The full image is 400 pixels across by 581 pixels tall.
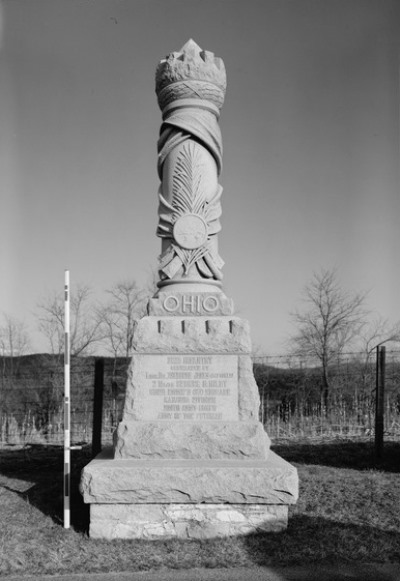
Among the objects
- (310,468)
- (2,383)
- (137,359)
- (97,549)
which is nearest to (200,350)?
(137,359)

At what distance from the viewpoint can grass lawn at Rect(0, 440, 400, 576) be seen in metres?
4.31

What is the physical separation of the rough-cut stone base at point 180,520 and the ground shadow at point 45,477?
0.35 meters

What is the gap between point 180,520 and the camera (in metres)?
4.96

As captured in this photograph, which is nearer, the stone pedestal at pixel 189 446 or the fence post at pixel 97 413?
the stone pedestal at pixel 189 446

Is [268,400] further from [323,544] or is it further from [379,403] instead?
[323,544]

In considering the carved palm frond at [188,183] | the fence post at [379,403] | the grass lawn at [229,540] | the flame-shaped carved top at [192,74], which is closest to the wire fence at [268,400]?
the fence post at [379,403]

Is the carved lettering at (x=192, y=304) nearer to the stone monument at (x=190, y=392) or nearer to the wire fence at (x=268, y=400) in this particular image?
the stone monument at (x=190, y=392)

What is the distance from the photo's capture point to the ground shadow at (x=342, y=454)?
8.24m

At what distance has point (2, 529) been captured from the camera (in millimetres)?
5035

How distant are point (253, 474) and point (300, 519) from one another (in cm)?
86

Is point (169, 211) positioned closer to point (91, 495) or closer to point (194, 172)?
point (194, 172)

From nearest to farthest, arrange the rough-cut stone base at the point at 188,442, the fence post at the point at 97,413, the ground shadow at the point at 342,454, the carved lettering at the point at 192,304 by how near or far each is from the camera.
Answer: the rough-cut stone base at the point at 188,442 < the carved lettering at the point at 192,304 < the fence post at the point at 97,413 < the ground shadow at the point at 342,454

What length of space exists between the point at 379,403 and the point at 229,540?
4941 mm

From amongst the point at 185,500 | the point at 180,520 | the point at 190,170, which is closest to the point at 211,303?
the point at 190,170
